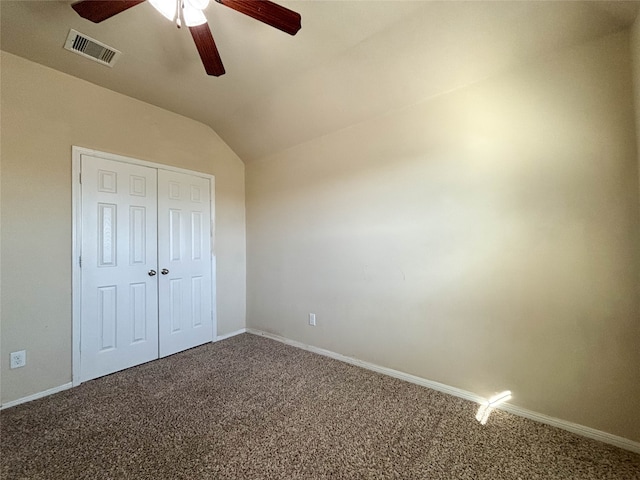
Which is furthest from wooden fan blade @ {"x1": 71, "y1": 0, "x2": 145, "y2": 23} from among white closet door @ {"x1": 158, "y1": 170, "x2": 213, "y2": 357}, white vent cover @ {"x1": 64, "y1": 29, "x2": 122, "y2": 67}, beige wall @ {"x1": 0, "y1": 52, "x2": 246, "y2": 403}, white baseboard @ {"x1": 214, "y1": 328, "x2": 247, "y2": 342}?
white baseboard @ {"x1": 214, "y1": 328, "x2": 247, "y2": 342}

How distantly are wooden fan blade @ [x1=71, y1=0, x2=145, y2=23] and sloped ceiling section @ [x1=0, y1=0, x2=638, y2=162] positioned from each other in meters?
0.48

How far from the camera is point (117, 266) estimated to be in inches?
98.4

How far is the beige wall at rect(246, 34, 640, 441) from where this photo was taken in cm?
155

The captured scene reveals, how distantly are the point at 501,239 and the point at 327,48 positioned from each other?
6.27 ft

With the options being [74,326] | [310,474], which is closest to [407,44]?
[310,474]

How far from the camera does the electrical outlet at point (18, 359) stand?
198 centimetres

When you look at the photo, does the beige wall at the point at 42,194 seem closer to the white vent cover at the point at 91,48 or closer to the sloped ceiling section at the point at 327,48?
the sloped ceiling section at the point at 327,48

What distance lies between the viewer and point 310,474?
1.36 metres

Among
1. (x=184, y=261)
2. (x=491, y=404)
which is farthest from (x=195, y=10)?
(x=491, y=404)

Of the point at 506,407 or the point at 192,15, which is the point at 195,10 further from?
the point at 506,407

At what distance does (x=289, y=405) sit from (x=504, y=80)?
2.81m

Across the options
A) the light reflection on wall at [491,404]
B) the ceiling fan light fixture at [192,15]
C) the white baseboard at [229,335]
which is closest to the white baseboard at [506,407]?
the light reflection on wall at [491,404]

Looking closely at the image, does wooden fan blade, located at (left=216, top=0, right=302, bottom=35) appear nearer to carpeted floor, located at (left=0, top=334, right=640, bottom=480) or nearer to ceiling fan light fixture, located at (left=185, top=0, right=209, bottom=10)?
→ ceiling fan light fixture, located at (left=185, top=0, right=209, bottom=10)

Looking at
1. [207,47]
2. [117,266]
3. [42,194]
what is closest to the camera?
[207,47]
